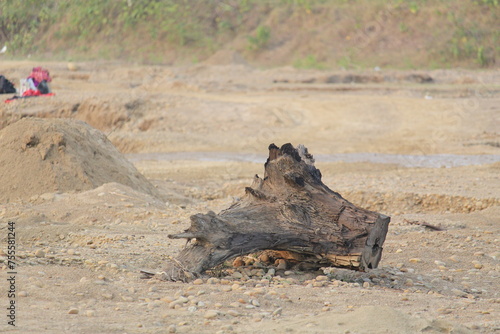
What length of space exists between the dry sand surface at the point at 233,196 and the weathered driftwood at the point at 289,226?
16cm

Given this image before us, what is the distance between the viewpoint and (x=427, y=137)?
1435 centimetres

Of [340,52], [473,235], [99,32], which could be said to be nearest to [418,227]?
[473,235]

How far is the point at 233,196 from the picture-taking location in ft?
26.7

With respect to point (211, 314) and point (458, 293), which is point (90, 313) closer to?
point (211, 314)

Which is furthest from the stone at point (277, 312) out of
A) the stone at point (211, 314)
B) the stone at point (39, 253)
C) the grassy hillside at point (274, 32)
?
the grassy hillside at point (274, 32)

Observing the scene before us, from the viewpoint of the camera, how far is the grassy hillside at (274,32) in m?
23.5

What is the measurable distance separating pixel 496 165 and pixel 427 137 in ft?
12.6

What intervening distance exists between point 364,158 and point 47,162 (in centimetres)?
675

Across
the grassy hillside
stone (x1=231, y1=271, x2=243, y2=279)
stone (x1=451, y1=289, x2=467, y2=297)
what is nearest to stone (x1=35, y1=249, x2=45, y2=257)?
stone (x1=231, y1=271, x2=243, y2=279)

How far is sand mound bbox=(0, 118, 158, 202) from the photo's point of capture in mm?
7480

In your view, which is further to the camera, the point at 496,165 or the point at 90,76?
the point at 90,76

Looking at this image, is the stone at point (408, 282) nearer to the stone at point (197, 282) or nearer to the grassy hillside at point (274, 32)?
the stone at point (197, 282)

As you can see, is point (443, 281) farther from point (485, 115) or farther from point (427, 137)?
point (485, 115)

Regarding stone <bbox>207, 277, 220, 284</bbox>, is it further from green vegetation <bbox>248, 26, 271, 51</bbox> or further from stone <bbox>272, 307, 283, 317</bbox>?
green vegetation <bbox>248, 26, 271, 51</bbox>
